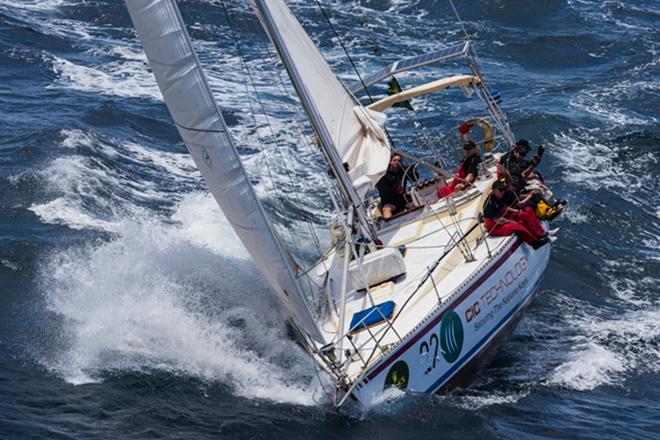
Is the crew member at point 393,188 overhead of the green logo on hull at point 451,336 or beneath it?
overhead

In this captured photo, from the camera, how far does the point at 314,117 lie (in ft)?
42.7

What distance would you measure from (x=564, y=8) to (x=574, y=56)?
14.1 ft

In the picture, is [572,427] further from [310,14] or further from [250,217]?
[310,14]

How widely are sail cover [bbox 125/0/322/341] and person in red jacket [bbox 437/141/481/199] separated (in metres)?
4.90

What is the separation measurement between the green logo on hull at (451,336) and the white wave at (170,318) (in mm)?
1552

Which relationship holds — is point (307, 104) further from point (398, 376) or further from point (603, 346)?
point (603, 346)

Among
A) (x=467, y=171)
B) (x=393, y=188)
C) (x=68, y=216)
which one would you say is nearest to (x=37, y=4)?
(x=68, y=216)

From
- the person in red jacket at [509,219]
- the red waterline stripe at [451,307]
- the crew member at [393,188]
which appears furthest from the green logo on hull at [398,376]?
the crew member at [393,188]

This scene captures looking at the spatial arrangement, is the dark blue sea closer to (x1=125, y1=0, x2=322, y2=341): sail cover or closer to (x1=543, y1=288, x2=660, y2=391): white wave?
(x1=543, y1=288, x2=660, y2=391): white wave

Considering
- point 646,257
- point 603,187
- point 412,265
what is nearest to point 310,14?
point 603,187

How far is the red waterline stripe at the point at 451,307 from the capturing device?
37.4ft

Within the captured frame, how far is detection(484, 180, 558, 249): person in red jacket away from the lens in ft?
44.5

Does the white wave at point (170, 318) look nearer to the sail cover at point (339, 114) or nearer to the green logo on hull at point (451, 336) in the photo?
the green logo on hull at point (451, 336)

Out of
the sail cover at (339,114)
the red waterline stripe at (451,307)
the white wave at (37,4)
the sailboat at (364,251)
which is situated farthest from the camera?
the white wave at (37,4)
